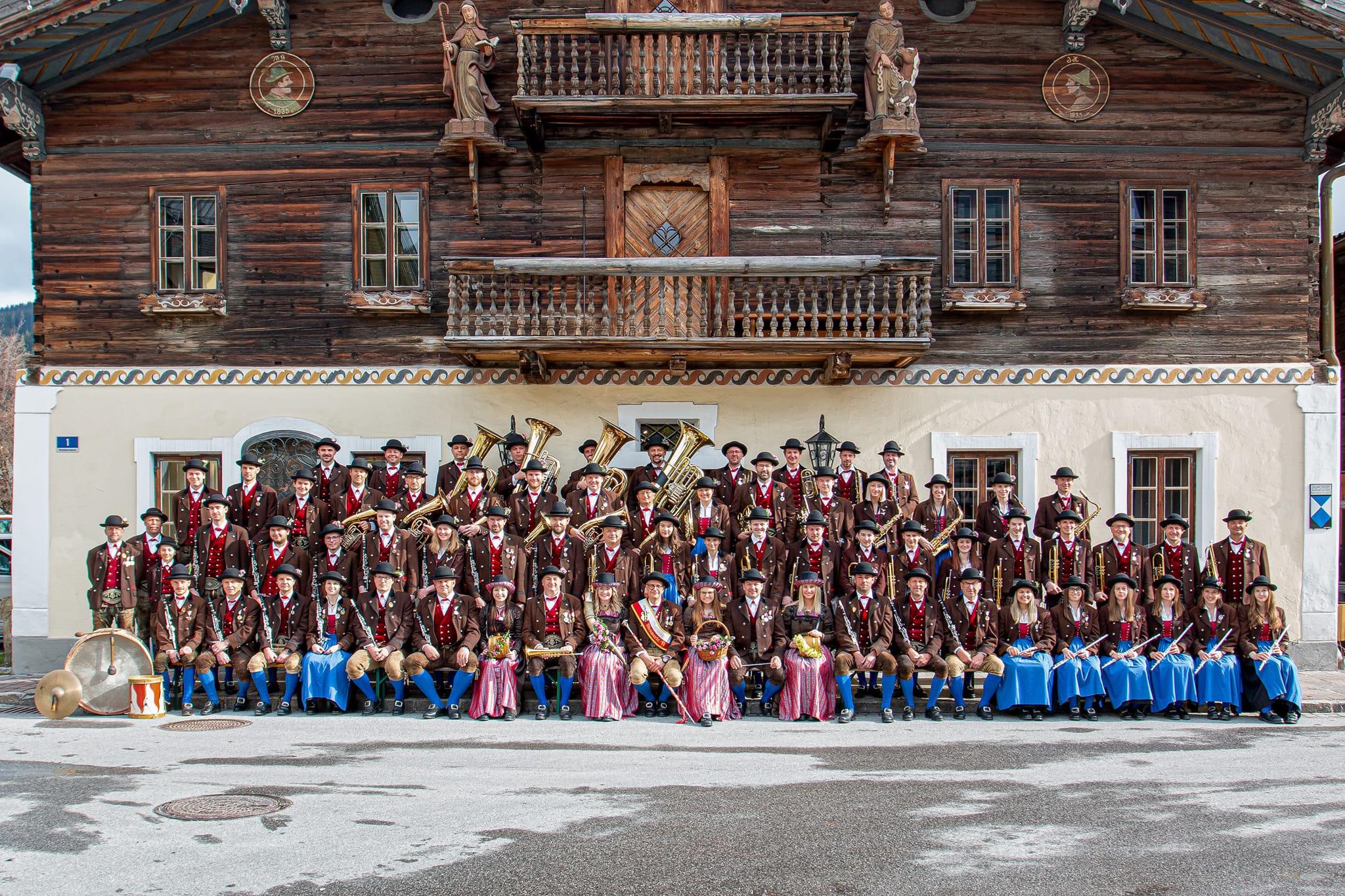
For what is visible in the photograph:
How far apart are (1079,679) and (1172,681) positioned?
907 millimetres

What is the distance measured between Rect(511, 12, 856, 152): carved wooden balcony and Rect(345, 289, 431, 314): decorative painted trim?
2.50 meters

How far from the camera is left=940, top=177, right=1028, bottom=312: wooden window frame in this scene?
14.5m

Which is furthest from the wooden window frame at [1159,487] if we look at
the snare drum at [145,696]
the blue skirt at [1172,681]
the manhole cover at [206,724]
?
the snare drum at [145,696]

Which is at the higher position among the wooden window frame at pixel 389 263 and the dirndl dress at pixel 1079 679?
the wooden window frame at pixel 389 263

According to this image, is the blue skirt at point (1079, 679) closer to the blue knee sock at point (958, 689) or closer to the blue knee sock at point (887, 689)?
the blue knee sock at point (958, 689)

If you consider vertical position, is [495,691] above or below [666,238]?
below

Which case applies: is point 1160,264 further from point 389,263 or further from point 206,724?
point 206,724

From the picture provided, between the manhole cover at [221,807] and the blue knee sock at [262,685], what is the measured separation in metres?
3.35

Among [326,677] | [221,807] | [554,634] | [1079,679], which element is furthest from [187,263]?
[1079,679]

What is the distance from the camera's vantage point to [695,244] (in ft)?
48.4

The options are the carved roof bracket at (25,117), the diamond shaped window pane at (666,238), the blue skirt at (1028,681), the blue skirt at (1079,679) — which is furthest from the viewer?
the diamond shaped window pane at (666,238)

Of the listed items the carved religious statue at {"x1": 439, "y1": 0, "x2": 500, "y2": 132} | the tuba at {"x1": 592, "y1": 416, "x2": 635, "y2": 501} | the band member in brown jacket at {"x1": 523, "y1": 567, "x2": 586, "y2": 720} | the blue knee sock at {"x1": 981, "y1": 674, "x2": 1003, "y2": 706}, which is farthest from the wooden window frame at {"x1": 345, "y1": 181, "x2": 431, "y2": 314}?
the blue knee sock at {"x1": 981, "y1": 674, "x2": 1003, "y2": 706}

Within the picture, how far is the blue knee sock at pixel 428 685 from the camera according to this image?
11.0 meters

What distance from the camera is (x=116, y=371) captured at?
14688mm
